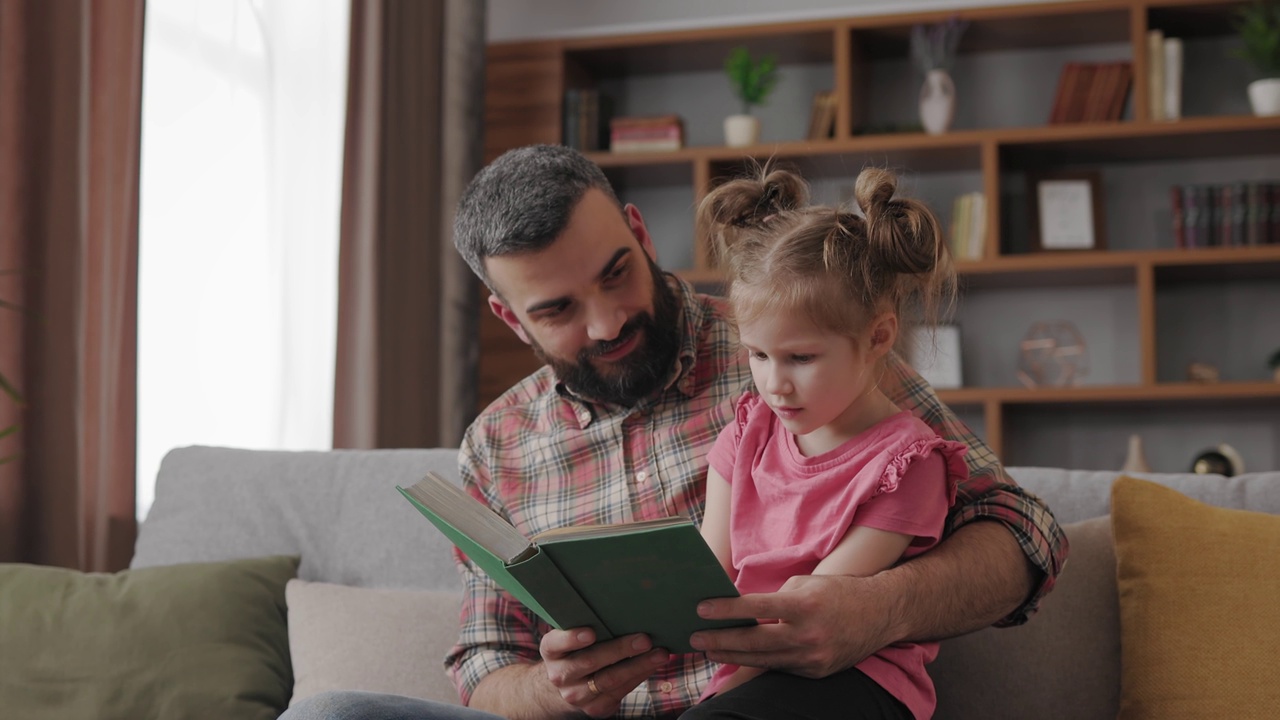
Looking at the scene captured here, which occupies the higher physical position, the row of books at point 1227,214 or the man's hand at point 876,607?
the row of books at point 1227,214

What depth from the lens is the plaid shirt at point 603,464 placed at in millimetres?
1479

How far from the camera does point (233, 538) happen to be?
195 centimetres

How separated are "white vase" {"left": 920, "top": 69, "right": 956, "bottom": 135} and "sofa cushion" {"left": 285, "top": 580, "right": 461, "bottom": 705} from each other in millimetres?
2637

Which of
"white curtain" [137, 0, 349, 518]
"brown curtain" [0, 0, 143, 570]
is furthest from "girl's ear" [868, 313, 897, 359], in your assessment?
"white curtain" [137, 0, 349, 518]

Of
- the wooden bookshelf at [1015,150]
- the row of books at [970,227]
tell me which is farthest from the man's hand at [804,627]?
the row of books at [970,227]

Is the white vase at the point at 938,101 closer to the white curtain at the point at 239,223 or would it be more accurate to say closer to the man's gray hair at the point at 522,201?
the white curtain at the point at 239,223

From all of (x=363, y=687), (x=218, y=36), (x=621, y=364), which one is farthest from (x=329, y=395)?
(x=621, y=364)

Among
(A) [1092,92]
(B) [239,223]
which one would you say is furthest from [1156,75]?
(B) [239,223]

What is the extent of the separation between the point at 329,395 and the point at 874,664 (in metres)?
2.36

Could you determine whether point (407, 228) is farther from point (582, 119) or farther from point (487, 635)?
point (487, 635)

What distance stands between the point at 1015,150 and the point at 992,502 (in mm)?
2825

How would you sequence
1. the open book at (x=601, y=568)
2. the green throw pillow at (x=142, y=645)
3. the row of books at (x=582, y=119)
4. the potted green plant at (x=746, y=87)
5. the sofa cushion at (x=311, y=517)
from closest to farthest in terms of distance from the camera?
the open book at (x=601, y=568) → the green throw pillow at (x=142, y=645) → the sofa cushion at (x=311, y=517) → the potted green plant at (x=746, y=87) → the row of books at (x=582, y=119)

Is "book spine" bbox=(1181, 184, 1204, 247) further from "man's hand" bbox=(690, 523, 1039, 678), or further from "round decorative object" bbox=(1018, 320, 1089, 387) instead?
"man's hand" bbox=(690, 523, 1039, 678)

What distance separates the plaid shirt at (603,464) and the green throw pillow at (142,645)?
32cm
